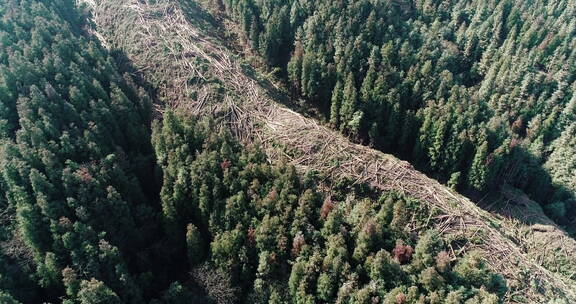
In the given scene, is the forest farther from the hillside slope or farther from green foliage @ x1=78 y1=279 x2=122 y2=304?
the hillside slope

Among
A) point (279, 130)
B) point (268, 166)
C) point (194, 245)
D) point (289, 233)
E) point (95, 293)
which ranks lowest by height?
point (194, 245)

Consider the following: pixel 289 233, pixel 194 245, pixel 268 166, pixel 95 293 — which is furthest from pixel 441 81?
pixel 95 293

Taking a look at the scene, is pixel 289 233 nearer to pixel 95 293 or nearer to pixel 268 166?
pixel 268 166

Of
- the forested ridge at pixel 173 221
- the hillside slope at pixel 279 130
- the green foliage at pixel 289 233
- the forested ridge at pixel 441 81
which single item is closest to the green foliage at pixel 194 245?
the forested ridge at pixel 173 221

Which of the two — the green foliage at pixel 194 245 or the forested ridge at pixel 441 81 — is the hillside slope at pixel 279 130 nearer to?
the forested ridge at pixel 441 81

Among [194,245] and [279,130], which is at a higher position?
[279,130]

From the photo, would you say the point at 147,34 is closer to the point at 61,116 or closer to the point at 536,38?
the point at 61,116

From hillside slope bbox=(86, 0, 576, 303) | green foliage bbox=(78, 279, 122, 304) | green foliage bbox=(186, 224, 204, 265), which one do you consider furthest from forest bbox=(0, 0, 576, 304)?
hillside slope bbox=(86, 0, 576, 303)
